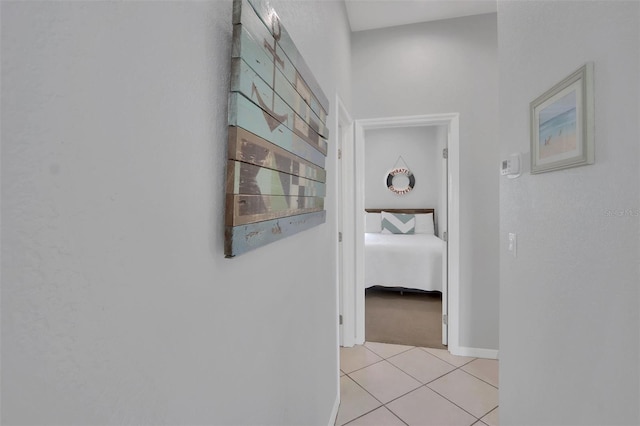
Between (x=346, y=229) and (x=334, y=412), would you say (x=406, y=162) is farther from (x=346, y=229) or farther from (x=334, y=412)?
(x=334, y=412)

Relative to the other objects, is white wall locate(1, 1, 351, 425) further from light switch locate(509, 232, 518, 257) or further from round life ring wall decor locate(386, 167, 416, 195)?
round life ring wall decor locate(386, 167, 416, 195)

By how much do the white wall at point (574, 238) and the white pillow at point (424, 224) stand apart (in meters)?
3.99

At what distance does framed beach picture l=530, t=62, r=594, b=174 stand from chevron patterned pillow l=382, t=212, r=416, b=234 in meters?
4.22

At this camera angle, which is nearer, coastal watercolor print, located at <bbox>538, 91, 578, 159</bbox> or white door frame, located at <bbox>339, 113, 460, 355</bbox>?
coastal watercolor print, located at <bbox>538, 91, 578, 159</bbox>

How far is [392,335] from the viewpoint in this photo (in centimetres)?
308

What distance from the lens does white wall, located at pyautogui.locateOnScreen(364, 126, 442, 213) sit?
581 centimetres

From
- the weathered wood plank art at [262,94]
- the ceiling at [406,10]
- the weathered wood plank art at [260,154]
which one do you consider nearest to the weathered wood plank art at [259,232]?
the weathered wood plank art at [260,154]

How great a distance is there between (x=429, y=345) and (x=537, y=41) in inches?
96.3

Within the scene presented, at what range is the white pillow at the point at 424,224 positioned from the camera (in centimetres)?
552

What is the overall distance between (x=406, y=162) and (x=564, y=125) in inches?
195

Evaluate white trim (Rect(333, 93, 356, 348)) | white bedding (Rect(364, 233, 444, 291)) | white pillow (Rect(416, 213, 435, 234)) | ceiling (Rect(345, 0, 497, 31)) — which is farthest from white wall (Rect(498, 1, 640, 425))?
white pillow (Rect(416, 213, 435, 234))

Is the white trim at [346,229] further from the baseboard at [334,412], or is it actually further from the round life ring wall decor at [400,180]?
the round life ring wall decor at [400,180]

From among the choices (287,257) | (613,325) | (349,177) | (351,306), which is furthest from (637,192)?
(351,306)

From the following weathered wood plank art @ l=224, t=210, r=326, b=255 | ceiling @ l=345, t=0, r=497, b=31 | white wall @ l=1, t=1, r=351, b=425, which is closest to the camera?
white wall @ l=1, t=1, r=351, b=425
